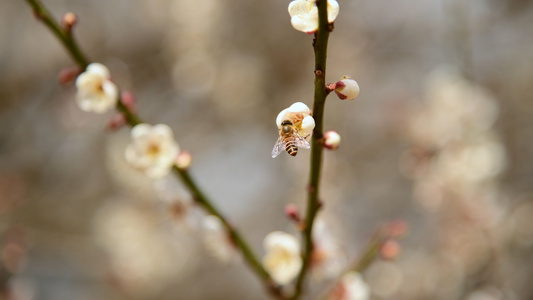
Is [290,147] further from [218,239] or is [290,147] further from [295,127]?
[218,239]

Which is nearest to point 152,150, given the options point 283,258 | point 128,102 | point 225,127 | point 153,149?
point 153,149

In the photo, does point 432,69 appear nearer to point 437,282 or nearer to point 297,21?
point 437,282

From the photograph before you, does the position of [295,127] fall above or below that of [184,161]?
above

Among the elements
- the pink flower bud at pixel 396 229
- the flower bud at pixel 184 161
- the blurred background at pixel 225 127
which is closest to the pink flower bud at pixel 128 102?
the flower bud at pixel 184 161

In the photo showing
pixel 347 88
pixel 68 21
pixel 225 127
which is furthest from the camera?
pixel 225 127

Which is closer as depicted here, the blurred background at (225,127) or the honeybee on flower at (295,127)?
the honeybee on flower at (295,127)

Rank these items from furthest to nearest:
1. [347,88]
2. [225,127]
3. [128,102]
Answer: [225,127] < [128,102] < [347,88]

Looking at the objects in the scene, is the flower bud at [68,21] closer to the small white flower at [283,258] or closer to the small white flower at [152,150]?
the small white flower at [152,150]
